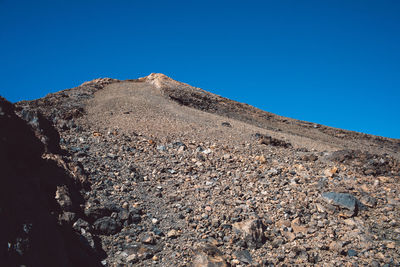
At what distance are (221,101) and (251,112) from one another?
238cm

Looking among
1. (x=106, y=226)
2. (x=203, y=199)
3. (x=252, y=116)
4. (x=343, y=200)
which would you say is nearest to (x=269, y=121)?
(x=252, y=116)

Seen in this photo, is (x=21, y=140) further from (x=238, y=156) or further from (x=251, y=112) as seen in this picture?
(x=251, y=112)

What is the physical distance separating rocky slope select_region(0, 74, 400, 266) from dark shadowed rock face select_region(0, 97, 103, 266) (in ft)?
0.08

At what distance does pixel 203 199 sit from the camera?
570cm

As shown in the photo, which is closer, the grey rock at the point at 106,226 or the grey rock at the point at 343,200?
the grey rock at the point at 106,226

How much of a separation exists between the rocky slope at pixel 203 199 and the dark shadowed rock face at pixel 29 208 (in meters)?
0.03

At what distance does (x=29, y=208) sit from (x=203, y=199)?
10.8ft

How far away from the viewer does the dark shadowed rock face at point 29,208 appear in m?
2.94

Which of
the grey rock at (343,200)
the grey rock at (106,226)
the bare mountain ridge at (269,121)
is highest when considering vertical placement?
the bare mountain ridge at (269,121)

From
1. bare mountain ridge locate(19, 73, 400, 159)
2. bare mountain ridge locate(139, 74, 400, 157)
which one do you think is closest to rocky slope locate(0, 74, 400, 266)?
bare mountain ridge locate(19, 73, 400, 159)

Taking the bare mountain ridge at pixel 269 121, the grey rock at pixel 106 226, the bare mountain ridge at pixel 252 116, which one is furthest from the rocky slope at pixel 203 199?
the bare mountain ridge at pixel 269 121

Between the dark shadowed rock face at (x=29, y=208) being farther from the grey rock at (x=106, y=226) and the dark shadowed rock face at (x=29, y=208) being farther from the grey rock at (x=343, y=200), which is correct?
the grey rock at (x=343, y=200)

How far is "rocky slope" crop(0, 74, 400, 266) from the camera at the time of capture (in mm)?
4230

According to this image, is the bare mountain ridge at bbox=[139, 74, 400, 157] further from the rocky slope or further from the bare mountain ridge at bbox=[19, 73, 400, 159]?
the rocky slope
